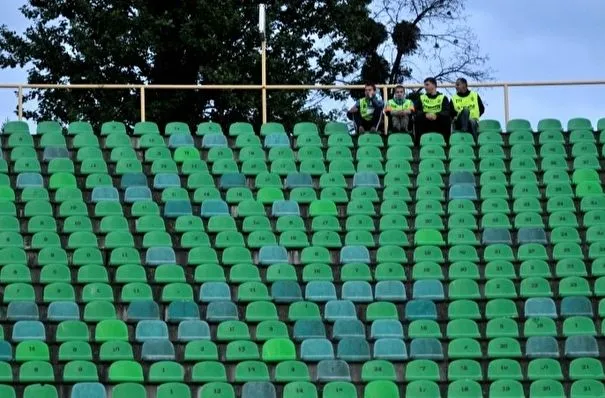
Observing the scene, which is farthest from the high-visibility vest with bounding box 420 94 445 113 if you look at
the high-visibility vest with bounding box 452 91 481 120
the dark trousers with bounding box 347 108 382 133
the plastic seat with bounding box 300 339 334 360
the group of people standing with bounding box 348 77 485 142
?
the plastic seat with bounding box 300 339 334 360

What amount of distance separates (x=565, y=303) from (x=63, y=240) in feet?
16.2

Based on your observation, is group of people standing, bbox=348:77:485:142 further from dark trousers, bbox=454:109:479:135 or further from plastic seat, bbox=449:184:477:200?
plastic seat, bbox=449:184:477:200

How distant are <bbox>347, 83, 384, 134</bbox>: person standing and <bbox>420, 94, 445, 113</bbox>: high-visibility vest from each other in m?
0.47

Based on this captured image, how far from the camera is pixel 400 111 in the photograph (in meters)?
20.3

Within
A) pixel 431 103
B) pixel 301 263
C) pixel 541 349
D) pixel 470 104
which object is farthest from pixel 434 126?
pixel 541 349

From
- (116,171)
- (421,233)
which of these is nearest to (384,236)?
(421,233)

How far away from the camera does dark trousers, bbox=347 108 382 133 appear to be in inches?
807

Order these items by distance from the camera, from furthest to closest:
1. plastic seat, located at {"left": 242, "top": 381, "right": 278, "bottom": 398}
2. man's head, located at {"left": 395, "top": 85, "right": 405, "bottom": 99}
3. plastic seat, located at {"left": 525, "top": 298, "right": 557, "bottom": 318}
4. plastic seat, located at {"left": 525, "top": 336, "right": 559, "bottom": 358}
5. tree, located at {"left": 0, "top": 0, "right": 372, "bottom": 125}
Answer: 1. tree, located at {"left": 0, "top": 0, "right": 372, "bottom": 125}
2. man's head, located at {"left": 395, "top": 85, "right": 405, "bottom": 99}
3. plastic seat, located at {"left": 525, "top": 298, "right": 557, "bottom": 318}
4. plastic seat, located at {"left": 525, "top": 336, "right": 559, "bottom": 358}
5. plastic seat, located at {"left": 242, "top": 381, "right": 278, "bottom": 398}

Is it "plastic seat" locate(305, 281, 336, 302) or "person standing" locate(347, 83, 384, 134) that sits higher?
"person standing" locate(347, 83, 384, 134)

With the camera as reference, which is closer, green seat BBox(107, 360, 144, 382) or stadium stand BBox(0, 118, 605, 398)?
green seat BBox(107, 360, 144, 382)

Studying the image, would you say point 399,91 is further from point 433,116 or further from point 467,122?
point 467,122

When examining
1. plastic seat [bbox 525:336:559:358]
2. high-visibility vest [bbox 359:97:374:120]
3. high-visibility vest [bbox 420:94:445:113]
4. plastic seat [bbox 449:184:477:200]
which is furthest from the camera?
high-visibility vest [bbox 359:97:374:120]

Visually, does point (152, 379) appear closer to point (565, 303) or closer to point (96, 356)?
point (96, 356)

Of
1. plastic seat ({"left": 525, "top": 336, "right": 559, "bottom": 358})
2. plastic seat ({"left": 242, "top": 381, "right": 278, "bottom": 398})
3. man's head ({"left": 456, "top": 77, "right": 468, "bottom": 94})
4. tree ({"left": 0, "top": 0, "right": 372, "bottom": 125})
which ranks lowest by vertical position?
plastic seat ({"left": 242, "top": 381, "right": 278, "bottom": 398})
